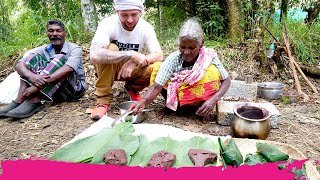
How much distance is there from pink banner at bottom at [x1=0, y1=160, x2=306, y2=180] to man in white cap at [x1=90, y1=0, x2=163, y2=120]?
1.39 metres

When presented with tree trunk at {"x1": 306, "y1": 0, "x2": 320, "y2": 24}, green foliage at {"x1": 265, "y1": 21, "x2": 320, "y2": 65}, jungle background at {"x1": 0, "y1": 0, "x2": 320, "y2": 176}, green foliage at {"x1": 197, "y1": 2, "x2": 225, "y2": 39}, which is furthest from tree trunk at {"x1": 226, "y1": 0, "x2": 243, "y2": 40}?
tree trunk at {"x1": 306, "y1": 0, "x2": 320, "y2": 24}

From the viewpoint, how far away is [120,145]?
2.26 meters

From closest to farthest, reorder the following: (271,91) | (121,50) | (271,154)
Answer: (271,154) → (121,50) → (271,91)

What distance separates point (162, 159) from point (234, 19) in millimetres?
4579

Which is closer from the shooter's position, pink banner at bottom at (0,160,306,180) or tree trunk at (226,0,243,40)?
pink banner at bottom at (0,160,306,180)

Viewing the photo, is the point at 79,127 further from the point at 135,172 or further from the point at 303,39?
the point at 303,39

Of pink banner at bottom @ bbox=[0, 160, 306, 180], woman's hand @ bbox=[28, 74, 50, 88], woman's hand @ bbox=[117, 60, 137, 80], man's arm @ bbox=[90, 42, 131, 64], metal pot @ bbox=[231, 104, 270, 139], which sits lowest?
metal pot @ bbox=[231, 104, 270, 139]

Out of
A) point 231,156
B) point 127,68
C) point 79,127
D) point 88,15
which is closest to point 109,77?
point 127,68

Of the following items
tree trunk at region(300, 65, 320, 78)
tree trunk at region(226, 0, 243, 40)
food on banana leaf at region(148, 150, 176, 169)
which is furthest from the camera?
tree trunk at region(226, 0, 243, 40)

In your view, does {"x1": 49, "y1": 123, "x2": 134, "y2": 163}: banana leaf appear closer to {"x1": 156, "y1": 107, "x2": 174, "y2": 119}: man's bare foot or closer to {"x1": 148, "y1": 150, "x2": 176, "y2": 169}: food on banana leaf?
{"x1": 148, "y1": 150, "x2": 176, "y2": 169}: food on banana leaf

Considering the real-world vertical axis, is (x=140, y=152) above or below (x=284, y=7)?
below

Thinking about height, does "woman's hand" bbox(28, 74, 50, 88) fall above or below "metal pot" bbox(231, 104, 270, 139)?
above

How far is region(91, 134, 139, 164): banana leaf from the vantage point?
211 centimetres

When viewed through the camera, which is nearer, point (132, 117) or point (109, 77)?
point (132, 117)
